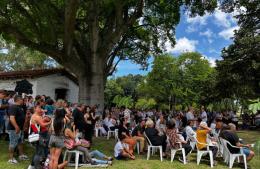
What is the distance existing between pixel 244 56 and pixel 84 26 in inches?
535

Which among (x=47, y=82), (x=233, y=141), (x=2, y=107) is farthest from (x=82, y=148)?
(x=47, y=82)

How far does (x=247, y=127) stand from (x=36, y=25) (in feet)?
63.7

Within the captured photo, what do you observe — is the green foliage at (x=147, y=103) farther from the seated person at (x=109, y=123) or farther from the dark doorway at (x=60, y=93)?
the seated person at (x=109, y=123)

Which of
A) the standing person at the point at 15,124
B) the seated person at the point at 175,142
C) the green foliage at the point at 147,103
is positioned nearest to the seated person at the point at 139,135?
the seated person at the point at 175,142

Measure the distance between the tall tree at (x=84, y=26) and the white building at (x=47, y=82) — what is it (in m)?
4.86

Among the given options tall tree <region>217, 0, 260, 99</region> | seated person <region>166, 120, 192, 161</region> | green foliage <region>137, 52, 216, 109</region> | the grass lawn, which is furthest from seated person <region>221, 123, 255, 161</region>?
green foliage <region>137, 52, 216, 109</region>

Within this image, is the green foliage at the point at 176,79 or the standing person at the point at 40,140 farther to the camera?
the green foliage at the point at 176,79

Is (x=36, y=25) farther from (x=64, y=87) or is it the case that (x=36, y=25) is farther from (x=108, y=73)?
(x=64, y=87)

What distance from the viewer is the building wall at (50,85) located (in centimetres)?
2527

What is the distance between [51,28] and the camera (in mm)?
18031

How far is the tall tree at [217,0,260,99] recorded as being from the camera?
88.7 ft

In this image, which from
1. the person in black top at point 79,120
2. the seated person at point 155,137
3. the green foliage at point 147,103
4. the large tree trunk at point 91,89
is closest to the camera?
the seated person at point 155,137

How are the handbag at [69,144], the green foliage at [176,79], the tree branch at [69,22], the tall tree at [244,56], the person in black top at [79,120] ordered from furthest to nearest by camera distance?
the green foliage at [176,79] < the tall tree at [244,56] < the tree branch at [69,22] < the person in black top at [79,120] < the handbag at [69,144]

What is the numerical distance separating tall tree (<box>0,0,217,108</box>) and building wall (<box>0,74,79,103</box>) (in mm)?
4949
